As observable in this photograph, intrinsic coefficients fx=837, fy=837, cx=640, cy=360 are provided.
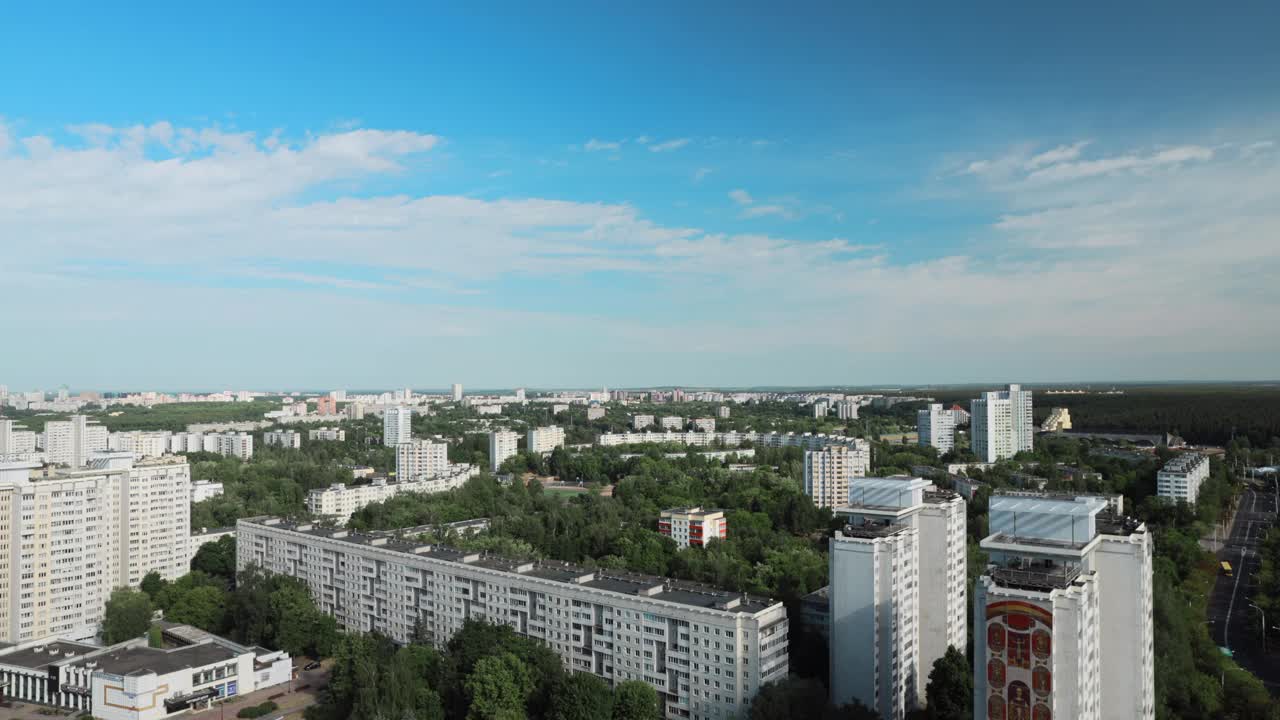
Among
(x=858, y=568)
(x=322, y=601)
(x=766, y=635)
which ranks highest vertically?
(x=858, y=568)

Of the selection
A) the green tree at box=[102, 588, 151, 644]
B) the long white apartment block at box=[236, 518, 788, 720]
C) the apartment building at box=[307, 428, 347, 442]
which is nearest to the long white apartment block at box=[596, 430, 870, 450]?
the apartment building at box=[307, 428, 347, 442]

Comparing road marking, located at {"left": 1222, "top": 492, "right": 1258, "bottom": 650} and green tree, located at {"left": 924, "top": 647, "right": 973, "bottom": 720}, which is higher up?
green tree, located at {"left": 924, "top": 647, "right": 973, "bottom": 720}

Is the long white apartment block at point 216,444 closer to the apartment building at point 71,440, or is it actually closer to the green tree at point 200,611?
the apartment building at point 71,440

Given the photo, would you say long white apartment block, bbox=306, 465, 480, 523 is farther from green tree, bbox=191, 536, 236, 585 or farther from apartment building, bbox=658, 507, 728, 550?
apartment building, bbox=658, 507, 728, 550

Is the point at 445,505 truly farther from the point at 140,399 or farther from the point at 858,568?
the point at 140,399

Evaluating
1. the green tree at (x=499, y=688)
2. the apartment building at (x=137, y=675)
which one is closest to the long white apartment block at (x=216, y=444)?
the apartment building at (x=137, y=675)

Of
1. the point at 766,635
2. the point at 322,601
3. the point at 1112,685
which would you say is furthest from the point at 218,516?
the point at 1112,685
